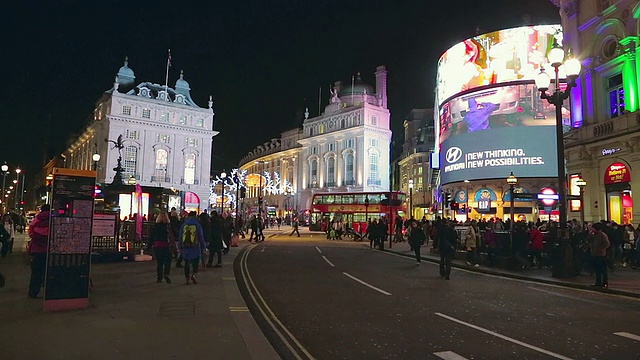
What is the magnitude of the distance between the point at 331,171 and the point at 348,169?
5743 millimetres

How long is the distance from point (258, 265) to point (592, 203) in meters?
18.4

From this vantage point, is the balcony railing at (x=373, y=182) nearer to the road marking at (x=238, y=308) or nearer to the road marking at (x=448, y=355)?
the road marking at (x=238, y=308)

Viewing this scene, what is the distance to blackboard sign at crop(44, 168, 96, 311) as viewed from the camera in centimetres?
784

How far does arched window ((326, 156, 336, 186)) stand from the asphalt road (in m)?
79.9

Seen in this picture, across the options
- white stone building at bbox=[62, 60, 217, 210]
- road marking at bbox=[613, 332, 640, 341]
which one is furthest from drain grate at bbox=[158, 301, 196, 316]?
white stone building at bbox=[62, 60, 217, 210]

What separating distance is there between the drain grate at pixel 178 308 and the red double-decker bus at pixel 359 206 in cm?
3147

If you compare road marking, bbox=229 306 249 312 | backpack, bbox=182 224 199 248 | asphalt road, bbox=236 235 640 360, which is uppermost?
backpack, bbox=182 224 199 248

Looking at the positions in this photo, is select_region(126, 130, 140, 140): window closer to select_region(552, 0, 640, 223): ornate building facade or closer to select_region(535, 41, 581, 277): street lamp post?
select_region(552, 0, 640, 223): ornate building facade

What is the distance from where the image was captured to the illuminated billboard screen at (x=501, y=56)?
164ft

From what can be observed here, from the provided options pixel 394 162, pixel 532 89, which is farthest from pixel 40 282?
pixel 394 162

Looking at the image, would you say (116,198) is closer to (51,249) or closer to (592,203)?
(51,249)

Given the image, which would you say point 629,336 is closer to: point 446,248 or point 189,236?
point 446,248

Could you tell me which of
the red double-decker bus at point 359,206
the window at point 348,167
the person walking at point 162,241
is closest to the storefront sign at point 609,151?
the red double-decker bus at point 359,206

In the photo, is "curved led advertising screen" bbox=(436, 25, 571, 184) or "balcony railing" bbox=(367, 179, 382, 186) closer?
"curved led advertising screen" bbox=(436, 25, 571, 184)
